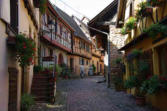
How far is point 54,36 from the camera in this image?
1577 cm

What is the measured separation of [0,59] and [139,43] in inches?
218

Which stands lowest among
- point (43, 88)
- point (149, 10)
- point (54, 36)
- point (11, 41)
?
point (43, 88)

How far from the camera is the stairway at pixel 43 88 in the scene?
751cm

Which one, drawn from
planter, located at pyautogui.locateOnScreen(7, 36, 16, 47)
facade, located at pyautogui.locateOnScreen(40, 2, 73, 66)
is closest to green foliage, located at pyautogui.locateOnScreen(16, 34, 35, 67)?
planter, located at pyautogui.locateOnScreen(7, 36, 16, 47)

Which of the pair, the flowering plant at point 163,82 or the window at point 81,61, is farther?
the window at point 81,61

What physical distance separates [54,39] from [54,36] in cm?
26

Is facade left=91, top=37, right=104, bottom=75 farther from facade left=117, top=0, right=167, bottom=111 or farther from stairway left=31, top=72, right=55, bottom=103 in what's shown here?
facade left=117, top=0, right=167, bottom=111

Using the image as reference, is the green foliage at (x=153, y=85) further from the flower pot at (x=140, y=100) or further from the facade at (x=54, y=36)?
the facade at (x=54, y=36)

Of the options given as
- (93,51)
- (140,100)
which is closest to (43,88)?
(140,100)

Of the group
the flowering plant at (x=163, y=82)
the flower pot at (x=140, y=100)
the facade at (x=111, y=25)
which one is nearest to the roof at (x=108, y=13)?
the facade at (x=111, y=25)

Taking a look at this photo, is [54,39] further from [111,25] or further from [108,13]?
[111,25]

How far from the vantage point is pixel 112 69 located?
12156mm

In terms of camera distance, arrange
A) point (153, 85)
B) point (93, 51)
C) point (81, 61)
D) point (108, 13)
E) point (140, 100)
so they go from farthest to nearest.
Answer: point (93, 51), point (81, 61), point (108, 13), point (140, 100), point (153, 85)

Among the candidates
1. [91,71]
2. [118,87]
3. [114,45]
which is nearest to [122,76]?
[118,87]
